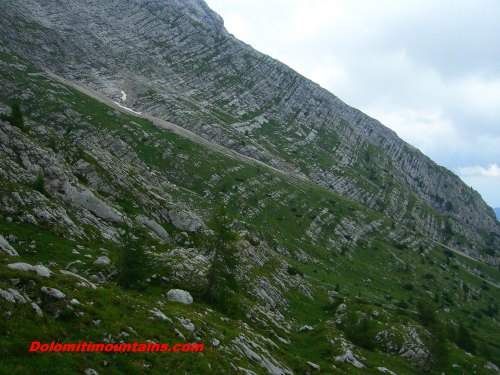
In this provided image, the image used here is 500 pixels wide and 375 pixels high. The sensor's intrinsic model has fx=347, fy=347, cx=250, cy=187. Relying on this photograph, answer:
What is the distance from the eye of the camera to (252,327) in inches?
1652

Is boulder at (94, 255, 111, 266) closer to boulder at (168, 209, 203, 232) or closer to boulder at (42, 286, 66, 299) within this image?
boulder at (42, 286, 66, 299)

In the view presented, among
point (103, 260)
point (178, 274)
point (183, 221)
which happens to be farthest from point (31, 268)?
point (183, 221)

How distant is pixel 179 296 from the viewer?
3700cm

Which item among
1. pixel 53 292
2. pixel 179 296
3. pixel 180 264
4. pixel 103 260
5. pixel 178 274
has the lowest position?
pixel 103 260

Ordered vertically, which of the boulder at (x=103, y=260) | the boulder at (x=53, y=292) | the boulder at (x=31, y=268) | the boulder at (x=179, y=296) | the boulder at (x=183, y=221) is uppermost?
the boulder at (x=53, y=292)

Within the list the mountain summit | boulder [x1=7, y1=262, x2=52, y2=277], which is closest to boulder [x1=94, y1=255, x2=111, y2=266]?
the mountain summit

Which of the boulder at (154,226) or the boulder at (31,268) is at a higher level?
the boulder at (31,268)

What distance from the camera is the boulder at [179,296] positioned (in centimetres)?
3644

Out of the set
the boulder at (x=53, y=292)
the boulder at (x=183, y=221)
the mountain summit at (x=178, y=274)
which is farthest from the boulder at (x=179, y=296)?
the boulder at (x=183, y=221)

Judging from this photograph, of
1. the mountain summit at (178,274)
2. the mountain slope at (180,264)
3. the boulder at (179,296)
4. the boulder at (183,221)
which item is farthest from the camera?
the boulder at (183,221)

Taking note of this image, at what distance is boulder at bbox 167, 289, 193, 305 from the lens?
3644 cm

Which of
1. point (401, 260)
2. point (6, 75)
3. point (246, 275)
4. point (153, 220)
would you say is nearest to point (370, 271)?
point (401, 260)

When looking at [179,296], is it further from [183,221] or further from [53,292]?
[183,221]

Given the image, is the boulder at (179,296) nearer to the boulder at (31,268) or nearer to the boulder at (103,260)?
the boulder at (103,260)
